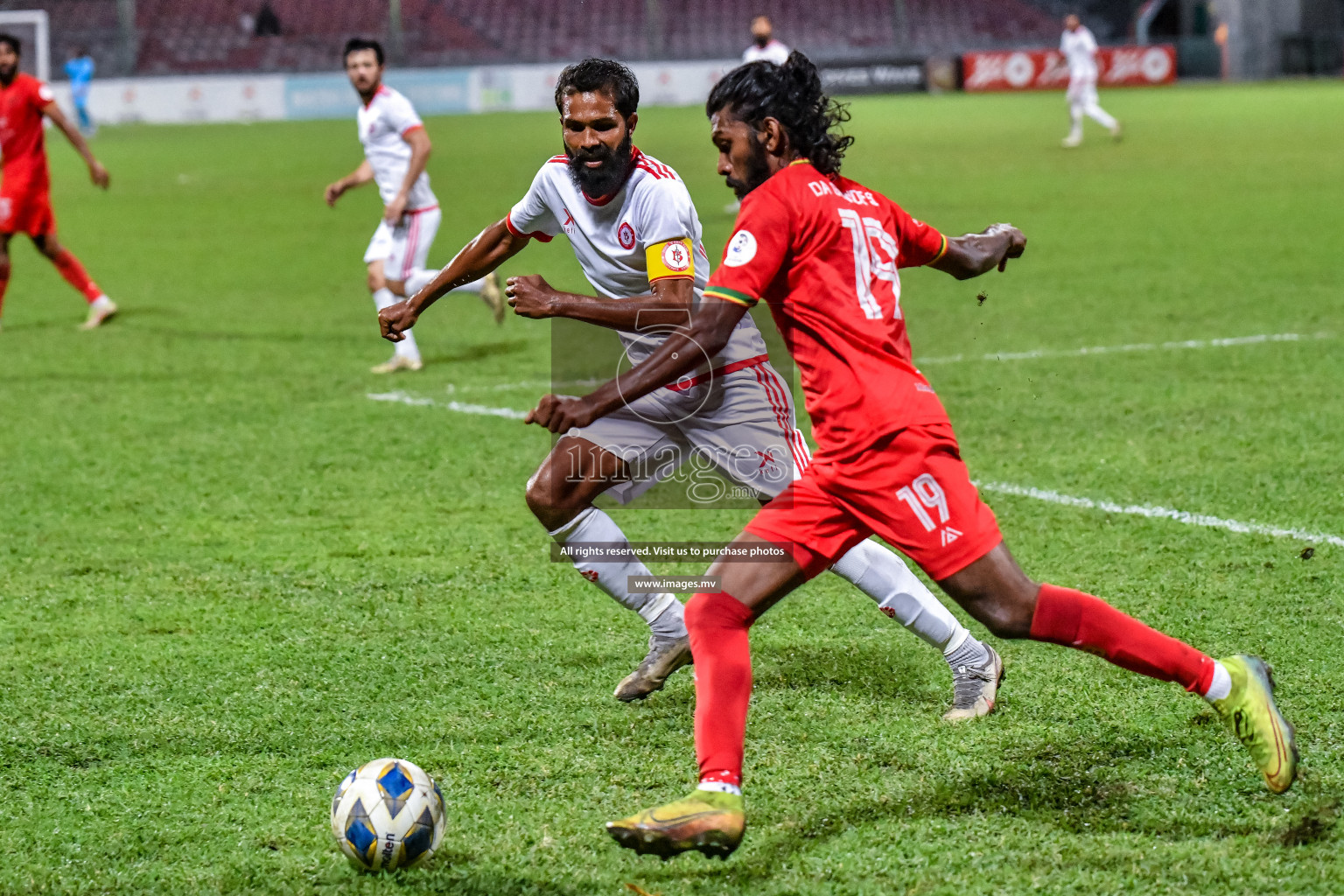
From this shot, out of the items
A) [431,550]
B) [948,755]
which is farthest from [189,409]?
[948,755]

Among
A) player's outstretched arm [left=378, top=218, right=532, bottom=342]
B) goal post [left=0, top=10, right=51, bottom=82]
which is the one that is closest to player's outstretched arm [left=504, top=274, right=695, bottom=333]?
player's outstretched arm [left=378, top=218, right=532, bottom=342]

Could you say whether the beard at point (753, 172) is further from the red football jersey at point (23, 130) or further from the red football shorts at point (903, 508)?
the red football jersey at point (23, 130)

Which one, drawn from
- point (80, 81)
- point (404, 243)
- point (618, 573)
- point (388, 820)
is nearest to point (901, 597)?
point (618, 573)

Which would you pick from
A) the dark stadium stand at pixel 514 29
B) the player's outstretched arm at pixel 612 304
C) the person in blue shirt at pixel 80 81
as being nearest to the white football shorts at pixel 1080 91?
the dark stadium stand at pixel 514 29

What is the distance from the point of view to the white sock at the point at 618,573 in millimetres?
4656

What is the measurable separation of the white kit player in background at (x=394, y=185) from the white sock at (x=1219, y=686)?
710cm

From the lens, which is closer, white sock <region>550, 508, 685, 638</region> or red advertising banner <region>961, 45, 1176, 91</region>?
white sock <region>550, 508, 685, 638</region>

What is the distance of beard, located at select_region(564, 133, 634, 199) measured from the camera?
14.2 ft

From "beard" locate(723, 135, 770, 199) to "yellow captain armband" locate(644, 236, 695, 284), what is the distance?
71 centimetres

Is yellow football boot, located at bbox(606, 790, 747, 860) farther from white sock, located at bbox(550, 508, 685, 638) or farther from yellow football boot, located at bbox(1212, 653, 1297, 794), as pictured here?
white sock, located at bbox(550, 508, 685, 638)

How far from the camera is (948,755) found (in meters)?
4.07

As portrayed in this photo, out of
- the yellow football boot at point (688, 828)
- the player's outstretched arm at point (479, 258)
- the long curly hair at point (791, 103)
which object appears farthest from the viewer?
the player's outstretched arm at point (479, 258)

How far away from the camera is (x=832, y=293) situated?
139 inches

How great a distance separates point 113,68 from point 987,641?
4544cm
